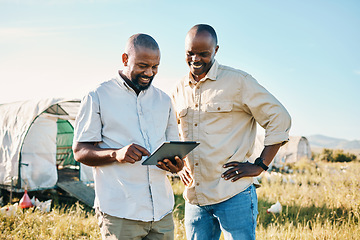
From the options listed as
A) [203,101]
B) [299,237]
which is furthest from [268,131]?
[299,237]

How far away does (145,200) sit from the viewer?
218 cm

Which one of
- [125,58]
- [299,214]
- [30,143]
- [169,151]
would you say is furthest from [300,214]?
[30,143]

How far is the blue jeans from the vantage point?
101 inches

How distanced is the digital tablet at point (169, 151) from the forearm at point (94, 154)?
0.72 feet

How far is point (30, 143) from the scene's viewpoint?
29.8ft

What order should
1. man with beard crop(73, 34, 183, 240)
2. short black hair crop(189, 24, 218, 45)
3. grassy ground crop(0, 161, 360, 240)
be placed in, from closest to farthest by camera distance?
man with beard crop(73, 34, 183, 240)
short black hair crop(189, 24, 218, 45)
grassy ground crop(0, 161, 360, 240)

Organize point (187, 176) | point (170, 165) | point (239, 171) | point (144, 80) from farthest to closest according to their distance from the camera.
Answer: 1. point (187, 176)
2. point (239, 171)
3. point (144, 80)
4. point (170, 165)

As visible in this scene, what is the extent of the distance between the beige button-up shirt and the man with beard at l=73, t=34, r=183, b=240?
1.45 feet

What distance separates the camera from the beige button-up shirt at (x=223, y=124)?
8.68ft

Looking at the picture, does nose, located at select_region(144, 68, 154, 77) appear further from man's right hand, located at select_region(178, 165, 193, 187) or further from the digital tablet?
man's right hand, located at select_region(178, 165, 193, 187)

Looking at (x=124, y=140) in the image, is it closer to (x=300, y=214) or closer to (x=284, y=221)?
(x=284, y=221)

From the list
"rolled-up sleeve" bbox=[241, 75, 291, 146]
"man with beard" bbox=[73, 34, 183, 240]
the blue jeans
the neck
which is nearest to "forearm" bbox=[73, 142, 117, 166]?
"man with beard" bbox=[73, 34, 183, 240]

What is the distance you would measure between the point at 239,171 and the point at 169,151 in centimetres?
73

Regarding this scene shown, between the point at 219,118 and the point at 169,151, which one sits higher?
Answer: the point at 219,118
